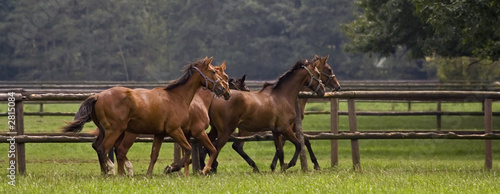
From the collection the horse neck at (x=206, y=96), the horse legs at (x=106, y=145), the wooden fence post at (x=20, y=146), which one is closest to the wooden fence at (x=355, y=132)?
the wooden fence post at (x=20, y=146)

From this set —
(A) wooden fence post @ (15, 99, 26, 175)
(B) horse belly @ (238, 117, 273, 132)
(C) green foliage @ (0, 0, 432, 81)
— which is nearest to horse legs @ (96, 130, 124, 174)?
(A) wooden fence post @ (15, 99, 26, 175)

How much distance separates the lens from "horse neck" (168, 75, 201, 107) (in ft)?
41.3

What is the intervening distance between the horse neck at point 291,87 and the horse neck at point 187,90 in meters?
1.74

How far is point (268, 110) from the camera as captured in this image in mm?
13906

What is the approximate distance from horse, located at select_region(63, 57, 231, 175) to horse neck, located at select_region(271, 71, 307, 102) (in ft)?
4.47

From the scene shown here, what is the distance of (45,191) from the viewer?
9.81 meters

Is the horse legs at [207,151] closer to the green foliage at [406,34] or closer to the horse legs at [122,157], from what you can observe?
the horse legs at [122,157]

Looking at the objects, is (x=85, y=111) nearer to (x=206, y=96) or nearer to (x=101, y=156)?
(x=101, y=156)

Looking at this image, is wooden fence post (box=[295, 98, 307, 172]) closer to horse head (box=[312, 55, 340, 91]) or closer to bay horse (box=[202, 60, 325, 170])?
bay horse (box=[202, 60, 325, 170])

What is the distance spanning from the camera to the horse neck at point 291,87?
46.6ft

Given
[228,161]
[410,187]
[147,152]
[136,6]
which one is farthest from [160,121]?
[136,6]

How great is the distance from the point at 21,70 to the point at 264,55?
18741mm

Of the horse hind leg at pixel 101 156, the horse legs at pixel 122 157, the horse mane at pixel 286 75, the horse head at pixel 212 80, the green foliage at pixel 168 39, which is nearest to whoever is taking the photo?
the horse hind leg at pixel 101 156

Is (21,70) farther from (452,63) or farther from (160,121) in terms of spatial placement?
(160,121)
